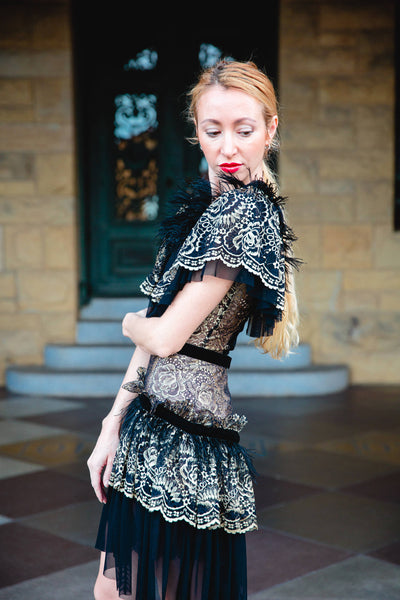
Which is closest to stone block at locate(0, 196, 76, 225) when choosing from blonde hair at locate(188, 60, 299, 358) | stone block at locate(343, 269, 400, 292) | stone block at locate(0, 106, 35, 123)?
stone block at locate(0, 106, 35, 123)

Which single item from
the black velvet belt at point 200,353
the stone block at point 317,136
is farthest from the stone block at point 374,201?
the black velvet belt at point 200,353

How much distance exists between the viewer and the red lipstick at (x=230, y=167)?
1689mm

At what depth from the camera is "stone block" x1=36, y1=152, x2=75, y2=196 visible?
6988 millimetres

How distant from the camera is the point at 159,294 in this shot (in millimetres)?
1714

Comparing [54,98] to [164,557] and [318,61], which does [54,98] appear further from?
[164,557]

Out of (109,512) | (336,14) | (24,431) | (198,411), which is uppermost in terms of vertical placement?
(336,14)

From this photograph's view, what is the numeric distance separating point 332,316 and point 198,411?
18.2 ft

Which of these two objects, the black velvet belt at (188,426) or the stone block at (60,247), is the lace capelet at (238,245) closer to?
the black velvet belt at (188,426)

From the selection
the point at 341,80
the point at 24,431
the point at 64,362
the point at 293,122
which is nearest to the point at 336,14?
the point at 341,80

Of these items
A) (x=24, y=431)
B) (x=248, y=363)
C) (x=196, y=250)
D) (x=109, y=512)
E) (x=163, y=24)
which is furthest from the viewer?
(x=163, y=24)

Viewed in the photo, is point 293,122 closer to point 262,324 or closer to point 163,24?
point 163,24

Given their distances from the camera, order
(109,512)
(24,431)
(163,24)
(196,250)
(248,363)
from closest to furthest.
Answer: (196,250) → (109,512) → (24,431) → (248,363) → (163,24)

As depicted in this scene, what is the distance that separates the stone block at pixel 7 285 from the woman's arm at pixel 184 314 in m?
5.68

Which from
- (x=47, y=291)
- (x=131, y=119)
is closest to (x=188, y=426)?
(x=47, y=291)
